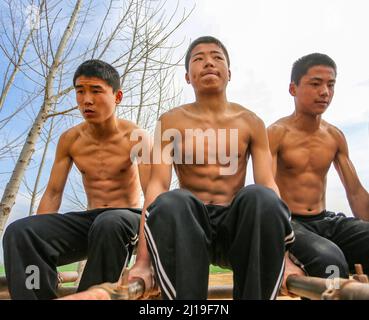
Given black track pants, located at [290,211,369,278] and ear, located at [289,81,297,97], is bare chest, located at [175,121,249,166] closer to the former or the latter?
black track pants, located at [290,211,369,278]

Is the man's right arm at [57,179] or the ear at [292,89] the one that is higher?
the ear at [292,89]

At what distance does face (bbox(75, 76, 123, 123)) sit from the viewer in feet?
8.64

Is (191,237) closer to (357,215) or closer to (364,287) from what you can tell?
(364,287)

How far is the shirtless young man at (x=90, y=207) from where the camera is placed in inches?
82.1

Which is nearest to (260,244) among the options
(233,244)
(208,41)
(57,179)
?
(233,244)

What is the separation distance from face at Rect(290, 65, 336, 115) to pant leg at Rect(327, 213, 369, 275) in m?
0.72

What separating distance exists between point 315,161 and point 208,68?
3.38ft

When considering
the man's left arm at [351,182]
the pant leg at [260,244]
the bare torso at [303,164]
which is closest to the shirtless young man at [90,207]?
the pant leg at [260,244]

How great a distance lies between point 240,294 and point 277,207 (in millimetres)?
338

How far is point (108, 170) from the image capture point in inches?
111

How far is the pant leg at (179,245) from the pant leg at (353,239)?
126cm

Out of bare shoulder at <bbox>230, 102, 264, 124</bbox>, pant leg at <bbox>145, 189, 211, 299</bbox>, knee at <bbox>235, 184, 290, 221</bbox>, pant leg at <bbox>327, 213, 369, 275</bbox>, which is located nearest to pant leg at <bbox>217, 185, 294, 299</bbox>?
knee at <bbox>235, 184, 290, 221</bbox>

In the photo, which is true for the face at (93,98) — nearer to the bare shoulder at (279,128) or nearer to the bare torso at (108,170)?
the bare torso at (108,170)
